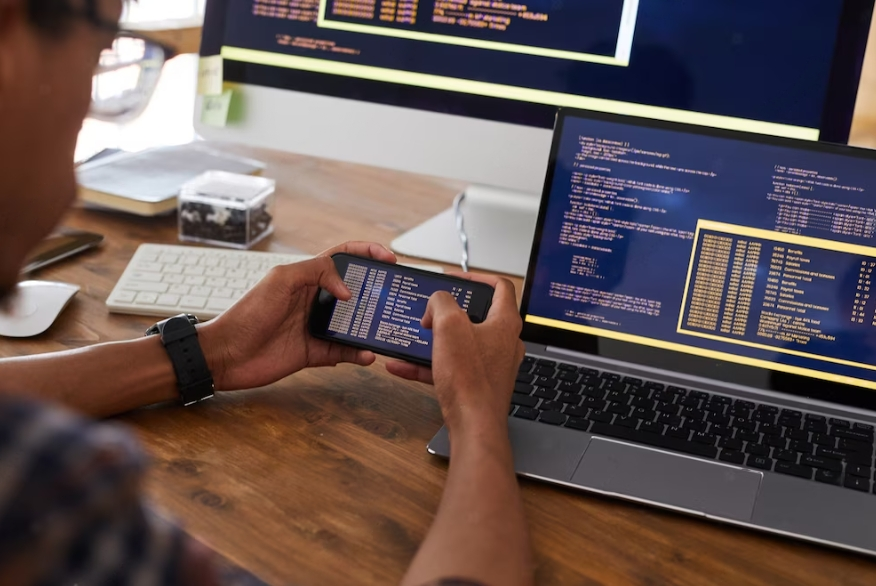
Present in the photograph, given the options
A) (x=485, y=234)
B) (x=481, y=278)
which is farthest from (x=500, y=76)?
(x=481, y=278)

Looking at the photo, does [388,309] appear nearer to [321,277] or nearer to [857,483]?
[321,277]

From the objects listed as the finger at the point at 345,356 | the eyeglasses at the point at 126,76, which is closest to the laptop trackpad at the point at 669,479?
the finger at the point at 345,356

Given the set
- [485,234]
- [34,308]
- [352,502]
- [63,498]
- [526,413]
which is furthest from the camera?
[485,234]

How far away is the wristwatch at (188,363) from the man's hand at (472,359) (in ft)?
0.67

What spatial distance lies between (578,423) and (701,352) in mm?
154

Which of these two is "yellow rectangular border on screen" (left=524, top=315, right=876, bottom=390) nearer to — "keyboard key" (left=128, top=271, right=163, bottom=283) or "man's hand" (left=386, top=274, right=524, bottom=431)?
"man's hand" (left=386, top=274, right=524, bottom=431)

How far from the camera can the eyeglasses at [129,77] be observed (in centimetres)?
65

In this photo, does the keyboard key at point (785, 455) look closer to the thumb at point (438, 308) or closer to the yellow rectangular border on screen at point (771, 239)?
the yellow rectangular border on screen at point (771, 239)

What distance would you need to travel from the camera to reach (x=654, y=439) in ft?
2.48

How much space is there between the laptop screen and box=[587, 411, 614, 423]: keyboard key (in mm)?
99

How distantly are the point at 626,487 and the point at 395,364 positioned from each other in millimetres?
242

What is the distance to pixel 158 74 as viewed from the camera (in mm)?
790

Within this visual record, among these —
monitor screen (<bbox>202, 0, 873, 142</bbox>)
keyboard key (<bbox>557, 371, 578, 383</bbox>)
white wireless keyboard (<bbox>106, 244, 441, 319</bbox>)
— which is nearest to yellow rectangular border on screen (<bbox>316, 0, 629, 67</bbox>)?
monitor screen (<bbox>202, 0, 873, 142</bbox>)

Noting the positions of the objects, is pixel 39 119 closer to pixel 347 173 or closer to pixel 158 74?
pixel 158 74
